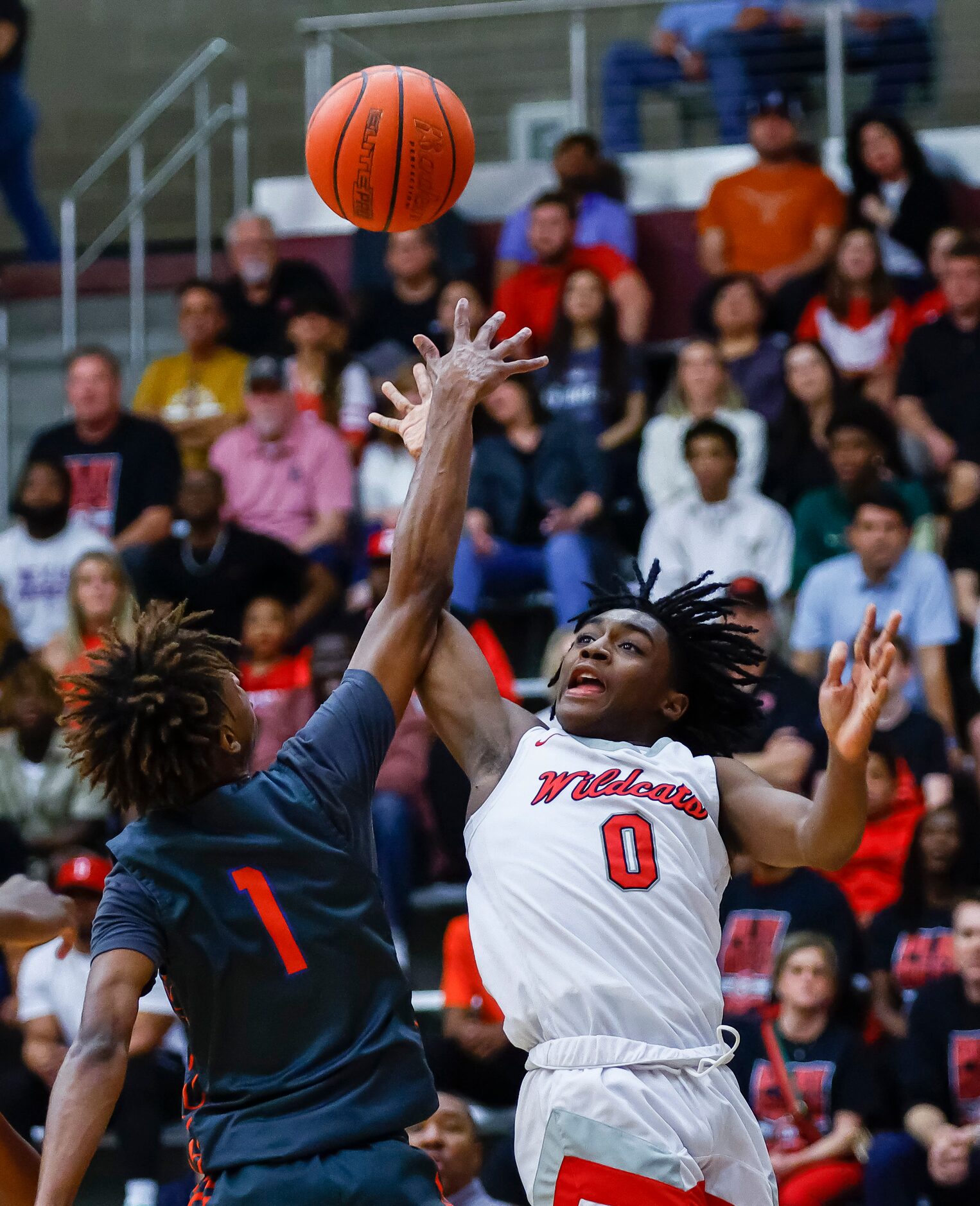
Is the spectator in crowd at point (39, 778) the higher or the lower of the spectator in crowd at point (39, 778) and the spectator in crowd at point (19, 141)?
the lower

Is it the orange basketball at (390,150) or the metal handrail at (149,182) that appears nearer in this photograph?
the orange basketball at (390,150)

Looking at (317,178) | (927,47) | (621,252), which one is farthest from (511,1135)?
(927,47)

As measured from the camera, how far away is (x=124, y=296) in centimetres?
1176

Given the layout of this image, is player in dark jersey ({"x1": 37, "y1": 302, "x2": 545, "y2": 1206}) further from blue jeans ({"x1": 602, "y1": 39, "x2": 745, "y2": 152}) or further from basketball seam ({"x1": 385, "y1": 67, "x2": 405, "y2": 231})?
blue jeans ({"x1": 602, "y1": 39, "x2": 745, "y2": 152})

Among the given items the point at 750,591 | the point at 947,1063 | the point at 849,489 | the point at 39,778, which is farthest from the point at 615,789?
the point at 849,489

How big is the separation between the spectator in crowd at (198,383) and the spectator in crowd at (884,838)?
4.48 m

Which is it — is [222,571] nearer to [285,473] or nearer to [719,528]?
[285,473]

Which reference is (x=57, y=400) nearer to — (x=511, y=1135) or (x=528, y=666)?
(x=528, y=666)

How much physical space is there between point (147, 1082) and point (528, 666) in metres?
3.18

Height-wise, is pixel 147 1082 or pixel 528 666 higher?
pixel 528 666

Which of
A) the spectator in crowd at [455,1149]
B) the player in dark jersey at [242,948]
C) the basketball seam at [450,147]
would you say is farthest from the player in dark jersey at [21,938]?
the spectator in crowd at [455,1149]

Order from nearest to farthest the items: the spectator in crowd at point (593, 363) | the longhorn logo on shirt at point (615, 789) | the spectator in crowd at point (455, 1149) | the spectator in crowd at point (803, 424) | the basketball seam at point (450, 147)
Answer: the longhorn logo on shirt at point (615, 789) < the basketball seam at point (450, 147) < the spectator in crowd at point (455, 1149) < the spectator in crowd at point (803, 424) < the spectator in crowd at point (593, 363)

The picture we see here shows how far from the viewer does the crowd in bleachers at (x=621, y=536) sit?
6.47 m

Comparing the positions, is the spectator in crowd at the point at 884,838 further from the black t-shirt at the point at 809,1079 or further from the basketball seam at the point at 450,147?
the basketball seam at the point at 450,147
